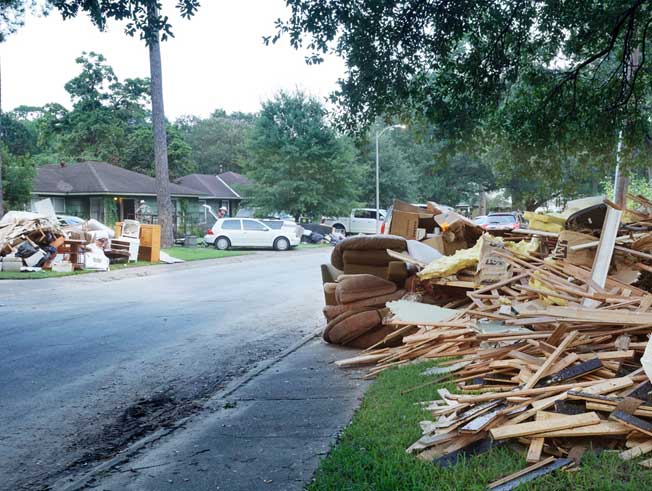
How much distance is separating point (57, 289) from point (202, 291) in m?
3.91

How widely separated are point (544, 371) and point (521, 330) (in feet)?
3.49

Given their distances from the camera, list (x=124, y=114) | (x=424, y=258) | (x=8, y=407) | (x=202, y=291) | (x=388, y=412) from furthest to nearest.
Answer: (x=124, y=114), (x=202, y=291), (x=424, y=258), (x=8, y=407), (x=388, y=412)

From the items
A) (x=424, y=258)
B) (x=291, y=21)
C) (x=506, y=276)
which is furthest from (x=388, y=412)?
(x=291, y=21)

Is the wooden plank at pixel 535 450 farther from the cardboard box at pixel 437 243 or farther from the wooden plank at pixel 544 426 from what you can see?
the cardboard box at pixel 437 243

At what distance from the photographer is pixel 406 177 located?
5434cm

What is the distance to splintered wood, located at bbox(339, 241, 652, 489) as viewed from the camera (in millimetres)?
4070

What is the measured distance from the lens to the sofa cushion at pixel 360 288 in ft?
30.2

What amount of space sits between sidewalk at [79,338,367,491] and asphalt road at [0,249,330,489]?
558mm

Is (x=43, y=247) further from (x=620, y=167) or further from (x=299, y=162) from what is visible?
(x=299, y=162)

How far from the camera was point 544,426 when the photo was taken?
409 centimetres

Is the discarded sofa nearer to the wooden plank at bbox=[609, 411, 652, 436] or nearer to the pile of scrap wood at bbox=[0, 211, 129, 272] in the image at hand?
the wooden plank at bbox=[609, 411, 652, 436]

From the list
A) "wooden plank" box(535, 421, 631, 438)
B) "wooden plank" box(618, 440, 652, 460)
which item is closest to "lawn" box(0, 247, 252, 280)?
"wooden plank" box(535, 421, 631, 438)

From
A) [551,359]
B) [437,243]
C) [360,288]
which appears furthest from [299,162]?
[551,359]

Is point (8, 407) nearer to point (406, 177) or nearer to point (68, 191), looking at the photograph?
point (68, 191)
